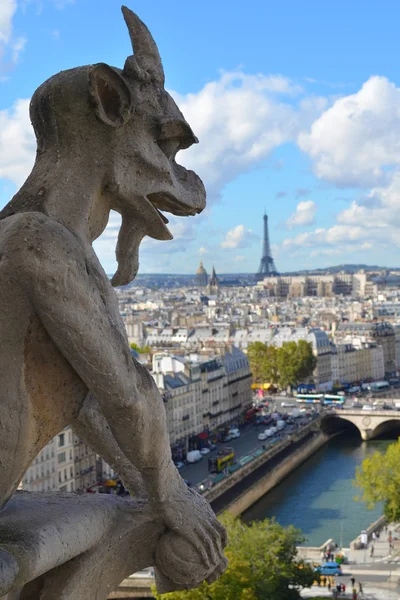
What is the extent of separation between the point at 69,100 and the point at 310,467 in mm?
33196

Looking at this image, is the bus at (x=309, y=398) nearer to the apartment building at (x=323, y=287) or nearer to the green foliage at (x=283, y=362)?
the green foliage at (x=283, y=362)

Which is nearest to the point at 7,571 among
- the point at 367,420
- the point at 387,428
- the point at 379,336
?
the point at 367,420

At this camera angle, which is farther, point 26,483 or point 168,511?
point 26,483

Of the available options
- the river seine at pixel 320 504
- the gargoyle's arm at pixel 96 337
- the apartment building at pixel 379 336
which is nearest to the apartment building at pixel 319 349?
the apartment building at pixel 379 336

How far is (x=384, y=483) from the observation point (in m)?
23.7

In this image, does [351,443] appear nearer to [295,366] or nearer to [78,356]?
[295,366]

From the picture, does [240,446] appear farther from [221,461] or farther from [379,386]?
[379,386]

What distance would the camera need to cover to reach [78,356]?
7.36 ft

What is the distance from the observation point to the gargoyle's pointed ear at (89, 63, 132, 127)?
2395 mm

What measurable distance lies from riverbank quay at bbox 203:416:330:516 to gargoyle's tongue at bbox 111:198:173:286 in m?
22.5

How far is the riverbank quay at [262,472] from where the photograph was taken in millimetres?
26656

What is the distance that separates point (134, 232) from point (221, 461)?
28.7 meters

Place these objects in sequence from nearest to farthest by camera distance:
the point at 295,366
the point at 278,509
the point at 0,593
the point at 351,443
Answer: the point at 0,593, the point at 278,509, the point at 351,443, the point at 295,366

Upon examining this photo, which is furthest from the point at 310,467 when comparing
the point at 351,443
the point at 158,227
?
the point at 158,227
